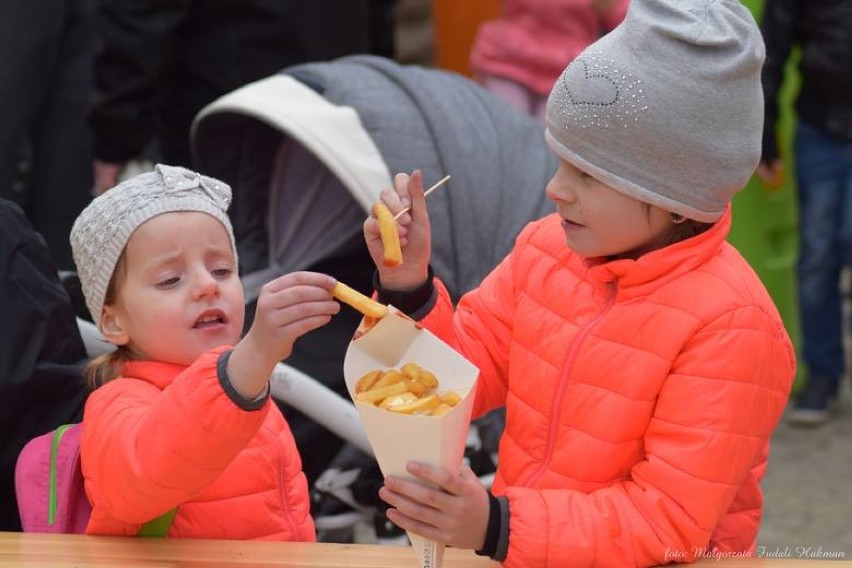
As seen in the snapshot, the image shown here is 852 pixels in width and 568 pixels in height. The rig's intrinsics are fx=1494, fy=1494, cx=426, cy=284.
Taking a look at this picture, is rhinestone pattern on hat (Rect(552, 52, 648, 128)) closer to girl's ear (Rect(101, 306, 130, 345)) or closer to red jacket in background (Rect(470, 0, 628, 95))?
girl's ear (Rect(101, 306, 130, 345))

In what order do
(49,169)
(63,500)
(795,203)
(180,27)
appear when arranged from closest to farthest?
(63,500), (180,27), (49,169), (795,203)

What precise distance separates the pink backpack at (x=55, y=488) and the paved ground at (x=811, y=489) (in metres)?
2.27

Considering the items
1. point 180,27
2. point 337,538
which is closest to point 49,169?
point 180,27

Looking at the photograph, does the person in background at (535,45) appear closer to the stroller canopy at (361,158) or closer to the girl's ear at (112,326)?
the stroller canopy at (361,158)

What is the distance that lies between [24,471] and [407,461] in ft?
2.46

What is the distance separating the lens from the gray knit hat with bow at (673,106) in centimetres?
211

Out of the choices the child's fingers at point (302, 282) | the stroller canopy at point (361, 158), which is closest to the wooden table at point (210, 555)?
the child's fingers at point (302, 282)

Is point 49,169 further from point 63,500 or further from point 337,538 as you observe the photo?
point 63,500

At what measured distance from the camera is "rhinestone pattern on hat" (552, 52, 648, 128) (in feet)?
6.98

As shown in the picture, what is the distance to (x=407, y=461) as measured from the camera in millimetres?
1918

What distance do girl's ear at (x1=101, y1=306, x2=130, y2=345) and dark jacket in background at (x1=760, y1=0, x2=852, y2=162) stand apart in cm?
294

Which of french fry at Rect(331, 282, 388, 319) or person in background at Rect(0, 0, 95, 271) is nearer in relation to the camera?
french fry at Rect(331, 282, 388, 319)

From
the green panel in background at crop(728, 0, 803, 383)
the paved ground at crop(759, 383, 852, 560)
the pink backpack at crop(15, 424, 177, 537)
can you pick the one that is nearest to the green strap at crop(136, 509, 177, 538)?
the pink backpack at crop(15, 424, 177, 537)

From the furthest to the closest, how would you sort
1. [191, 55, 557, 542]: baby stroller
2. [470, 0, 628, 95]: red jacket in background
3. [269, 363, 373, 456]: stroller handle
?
[470, 0, 628, 95]: red jacket in background
[191, 55, 557, 542]: baby stroller
[269, 363, 373, 456]: stroller handle
